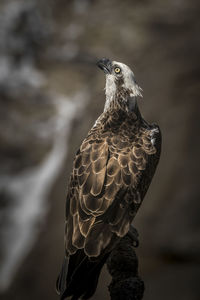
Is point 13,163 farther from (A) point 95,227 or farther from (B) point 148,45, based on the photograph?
(A) point 95,227

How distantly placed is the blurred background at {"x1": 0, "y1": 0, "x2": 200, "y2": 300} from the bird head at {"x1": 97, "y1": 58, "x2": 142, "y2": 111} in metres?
2.20

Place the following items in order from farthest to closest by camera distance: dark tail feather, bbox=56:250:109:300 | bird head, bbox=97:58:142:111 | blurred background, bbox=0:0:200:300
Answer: blurred background, bbox=0:0:200:300 < bird head, bbox=97:58:142:111 < dark tail feather, bbox=56:250:109:300

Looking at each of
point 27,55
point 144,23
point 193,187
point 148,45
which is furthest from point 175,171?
point 27,55

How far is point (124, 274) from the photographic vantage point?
1486 mm

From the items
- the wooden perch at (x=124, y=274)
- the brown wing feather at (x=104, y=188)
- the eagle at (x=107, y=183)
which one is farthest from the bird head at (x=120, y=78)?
the wooden perch at (x=124, y=274)

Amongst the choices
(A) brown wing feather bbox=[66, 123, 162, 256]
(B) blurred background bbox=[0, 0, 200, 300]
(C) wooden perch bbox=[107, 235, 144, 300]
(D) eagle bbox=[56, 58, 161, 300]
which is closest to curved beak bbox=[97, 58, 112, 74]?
(D) eagle bbox=[56, 58, 161, 300]

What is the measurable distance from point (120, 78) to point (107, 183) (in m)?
0.37

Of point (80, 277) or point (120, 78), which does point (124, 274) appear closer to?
point (80, 277)

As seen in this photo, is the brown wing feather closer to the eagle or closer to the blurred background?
the eagle

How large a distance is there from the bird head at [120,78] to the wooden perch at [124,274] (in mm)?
477

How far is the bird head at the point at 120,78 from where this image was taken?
164cm

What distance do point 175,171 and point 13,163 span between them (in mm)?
2621

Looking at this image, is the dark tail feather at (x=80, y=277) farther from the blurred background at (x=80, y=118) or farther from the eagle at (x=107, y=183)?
the blurred background at (x=80, y=118)

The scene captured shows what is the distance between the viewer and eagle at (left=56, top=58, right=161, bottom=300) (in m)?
1.40
